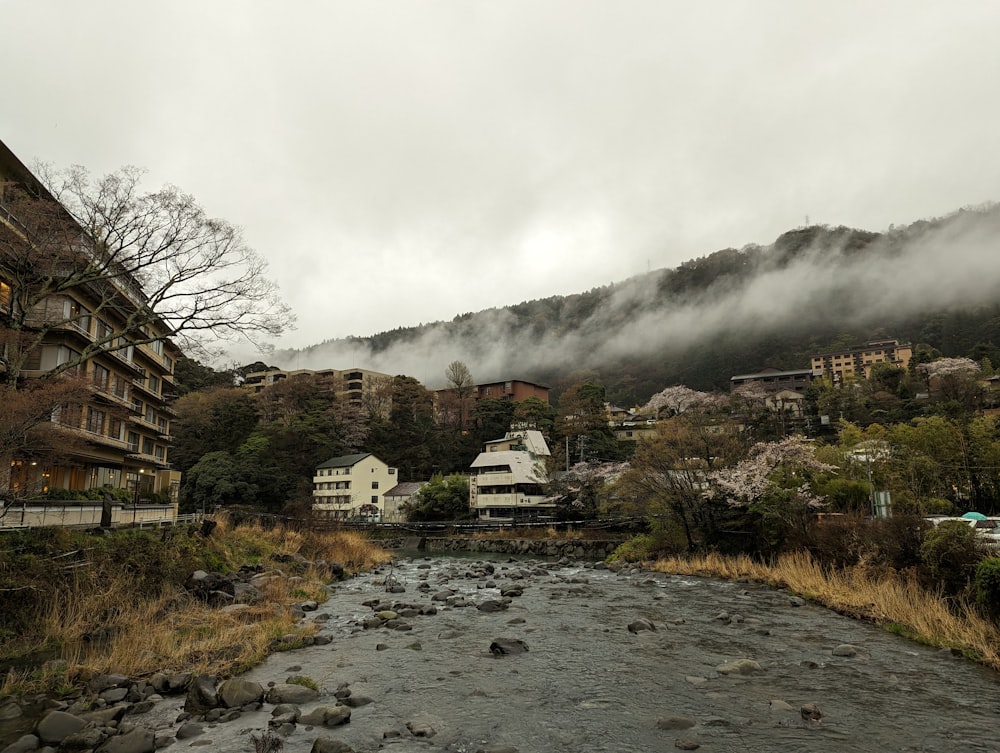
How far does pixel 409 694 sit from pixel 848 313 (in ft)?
531

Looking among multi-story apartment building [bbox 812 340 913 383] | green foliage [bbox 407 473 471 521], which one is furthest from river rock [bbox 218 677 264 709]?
multi-story apartment building [bbox 812 340 913 383]

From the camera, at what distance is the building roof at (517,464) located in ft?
192

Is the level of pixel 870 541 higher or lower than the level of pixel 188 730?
higher

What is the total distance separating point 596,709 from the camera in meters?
9.71

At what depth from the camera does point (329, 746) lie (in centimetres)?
777

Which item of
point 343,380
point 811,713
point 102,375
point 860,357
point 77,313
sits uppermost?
point 343,380

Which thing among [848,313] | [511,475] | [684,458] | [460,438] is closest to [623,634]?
[684,458]

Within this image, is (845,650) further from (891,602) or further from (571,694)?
(571,694)

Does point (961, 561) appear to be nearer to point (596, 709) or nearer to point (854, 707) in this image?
point (854, 707)

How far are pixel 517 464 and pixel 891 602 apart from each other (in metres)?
44.9

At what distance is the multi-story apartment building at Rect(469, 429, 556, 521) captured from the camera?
5781 cm

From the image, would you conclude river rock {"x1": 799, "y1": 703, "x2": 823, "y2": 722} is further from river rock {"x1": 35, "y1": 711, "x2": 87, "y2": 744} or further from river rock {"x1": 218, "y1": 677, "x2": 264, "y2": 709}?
river rock {"x1": 35, "y1": 711, "x2": 87, "y2": 744}

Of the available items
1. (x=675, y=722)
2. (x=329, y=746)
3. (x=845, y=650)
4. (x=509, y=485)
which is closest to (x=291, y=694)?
(x=329, y=746)

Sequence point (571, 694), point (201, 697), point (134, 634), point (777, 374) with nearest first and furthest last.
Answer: point (201, 697) → point (571, 694) → point (134, 634) → point (777, 374)
